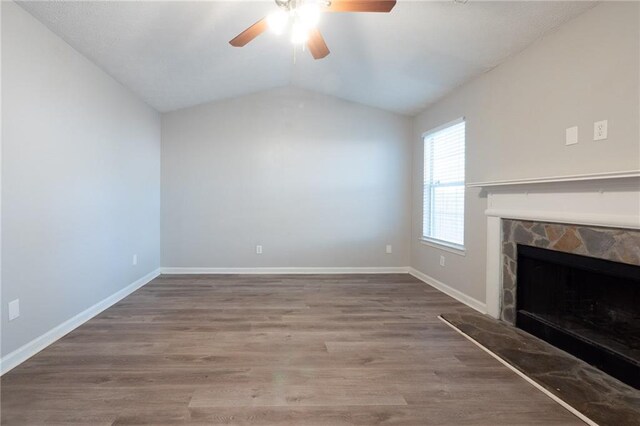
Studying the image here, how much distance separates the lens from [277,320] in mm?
2896

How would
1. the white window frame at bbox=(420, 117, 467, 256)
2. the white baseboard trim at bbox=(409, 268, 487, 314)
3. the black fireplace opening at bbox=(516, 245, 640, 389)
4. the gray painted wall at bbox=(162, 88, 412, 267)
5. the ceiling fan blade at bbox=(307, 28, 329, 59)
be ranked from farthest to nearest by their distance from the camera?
the gray painted wall at bbox=(162, 88, 412, 267) → the white window frame at bbox=(420, 117, 467, 256) → the white baseboard trim at bbox=(409, 268, 487, 314) → the ceiling fan blade at bbox=(307, 28, 329, 59) → the black fireplace opening at bbox=(516, 245, 640, 389)

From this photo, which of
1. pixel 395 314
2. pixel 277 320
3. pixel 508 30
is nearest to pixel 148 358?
pixel 277 320

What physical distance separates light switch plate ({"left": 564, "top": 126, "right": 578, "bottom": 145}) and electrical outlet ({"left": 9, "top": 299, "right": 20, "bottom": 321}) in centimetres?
410

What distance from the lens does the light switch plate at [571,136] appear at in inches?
87.0

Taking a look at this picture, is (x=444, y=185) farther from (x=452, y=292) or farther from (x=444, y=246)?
(x=452, y=292)

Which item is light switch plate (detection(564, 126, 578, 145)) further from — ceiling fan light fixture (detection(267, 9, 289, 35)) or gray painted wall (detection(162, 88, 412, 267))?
gray painted wall (detection(162, 88, 412, 267))

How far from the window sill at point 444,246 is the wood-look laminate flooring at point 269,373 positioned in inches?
26.4

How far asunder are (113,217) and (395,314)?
3.20 meters

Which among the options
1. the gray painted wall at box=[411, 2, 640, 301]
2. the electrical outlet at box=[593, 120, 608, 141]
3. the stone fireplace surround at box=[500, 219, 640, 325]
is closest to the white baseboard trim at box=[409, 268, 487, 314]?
the gray painted wall at box=[411, 2, 640, 301]

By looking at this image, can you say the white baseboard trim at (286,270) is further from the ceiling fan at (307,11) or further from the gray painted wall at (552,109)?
the ceiling fan at (307,11)

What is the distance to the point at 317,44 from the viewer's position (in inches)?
90.4

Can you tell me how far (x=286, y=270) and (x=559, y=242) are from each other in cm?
348

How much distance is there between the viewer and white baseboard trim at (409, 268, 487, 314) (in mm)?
3174

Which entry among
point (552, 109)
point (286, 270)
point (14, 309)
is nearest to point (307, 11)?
point (552, 109)
